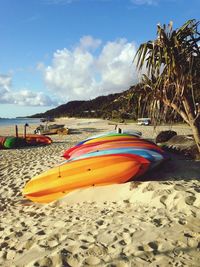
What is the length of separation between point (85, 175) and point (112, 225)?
8.32 ft

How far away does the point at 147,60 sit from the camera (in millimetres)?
7906

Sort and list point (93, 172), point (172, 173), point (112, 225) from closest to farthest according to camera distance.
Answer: point (112, 225) → point (93, 172) → point (172, 173)

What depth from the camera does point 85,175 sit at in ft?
26.0

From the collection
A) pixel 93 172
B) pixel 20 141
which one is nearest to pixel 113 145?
pixel 93 172

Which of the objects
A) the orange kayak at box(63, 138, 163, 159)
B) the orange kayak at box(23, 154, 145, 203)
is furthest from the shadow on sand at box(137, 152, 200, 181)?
the orange kayak at box(63, 138, 163, 159)

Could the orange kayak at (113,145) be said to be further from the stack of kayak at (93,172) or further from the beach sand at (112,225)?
the beach sand at (112,225)

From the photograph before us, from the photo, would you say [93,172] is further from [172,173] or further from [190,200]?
[190,200]

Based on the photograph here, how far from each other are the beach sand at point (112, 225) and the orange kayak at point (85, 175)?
238 mm

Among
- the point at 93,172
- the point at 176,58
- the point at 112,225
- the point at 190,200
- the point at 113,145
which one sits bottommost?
the point at 112,225

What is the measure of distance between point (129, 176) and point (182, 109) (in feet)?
8.41

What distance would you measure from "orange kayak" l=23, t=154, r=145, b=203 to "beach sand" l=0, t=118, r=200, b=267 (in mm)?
238

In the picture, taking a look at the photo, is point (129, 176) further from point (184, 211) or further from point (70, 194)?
point (184, 211)

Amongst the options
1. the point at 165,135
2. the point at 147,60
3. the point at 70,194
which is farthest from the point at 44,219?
the point at 165,135

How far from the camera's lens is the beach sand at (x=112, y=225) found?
14.4 feet
